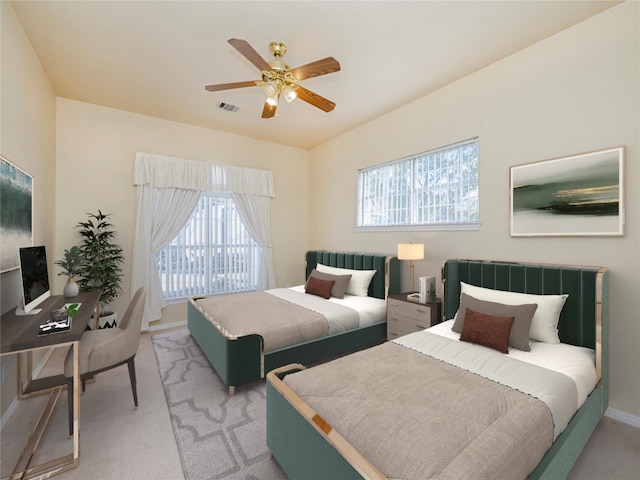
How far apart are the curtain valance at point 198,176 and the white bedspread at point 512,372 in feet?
12.3

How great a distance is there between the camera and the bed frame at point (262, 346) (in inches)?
98.3

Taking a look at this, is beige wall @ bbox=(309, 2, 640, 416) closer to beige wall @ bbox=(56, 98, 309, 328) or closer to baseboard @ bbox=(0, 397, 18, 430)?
beige wall @ bbox=(56, 98, 309, 328)

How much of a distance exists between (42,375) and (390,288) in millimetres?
3875

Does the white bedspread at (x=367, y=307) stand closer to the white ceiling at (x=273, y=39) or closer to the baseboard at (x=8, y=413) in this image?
the white ceiling at (x=273, y=39)

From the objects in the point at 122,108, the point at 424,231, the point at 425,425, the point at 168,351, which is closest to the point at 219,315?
the point at 168,351

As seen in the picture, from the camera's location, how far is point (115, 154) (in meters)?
4.05

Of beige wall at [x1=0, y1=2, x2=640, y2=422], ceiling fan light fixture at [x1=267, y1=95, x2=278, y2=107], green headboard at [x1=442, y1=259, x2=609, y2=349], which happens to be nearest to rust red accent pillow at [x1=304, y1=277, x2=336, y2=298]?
beige wall at [x1=0, y1=2, x2=640, y2=422]

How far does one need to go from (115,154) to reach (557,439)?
5.33m

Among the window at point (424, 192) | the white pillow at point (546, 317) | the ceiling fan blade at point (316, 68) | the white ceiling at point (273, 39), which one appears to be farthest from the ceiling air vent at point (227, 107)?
the white pillow at point (546, 317)

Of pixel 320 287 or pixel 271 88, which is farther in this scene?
pixel 320 287

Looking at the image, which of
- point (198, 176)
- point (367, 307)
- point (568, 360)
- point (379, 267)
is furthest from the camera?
point (198, 176)

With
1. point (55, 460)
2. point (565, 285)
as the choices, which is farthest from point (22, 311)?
point (565, 285)

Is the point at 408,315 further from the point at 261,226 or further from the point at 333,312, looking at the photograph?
the point at 261,226

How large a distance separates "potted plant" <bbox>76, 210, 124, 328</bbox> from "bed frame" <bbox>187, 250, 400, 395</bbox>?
3.29ft
